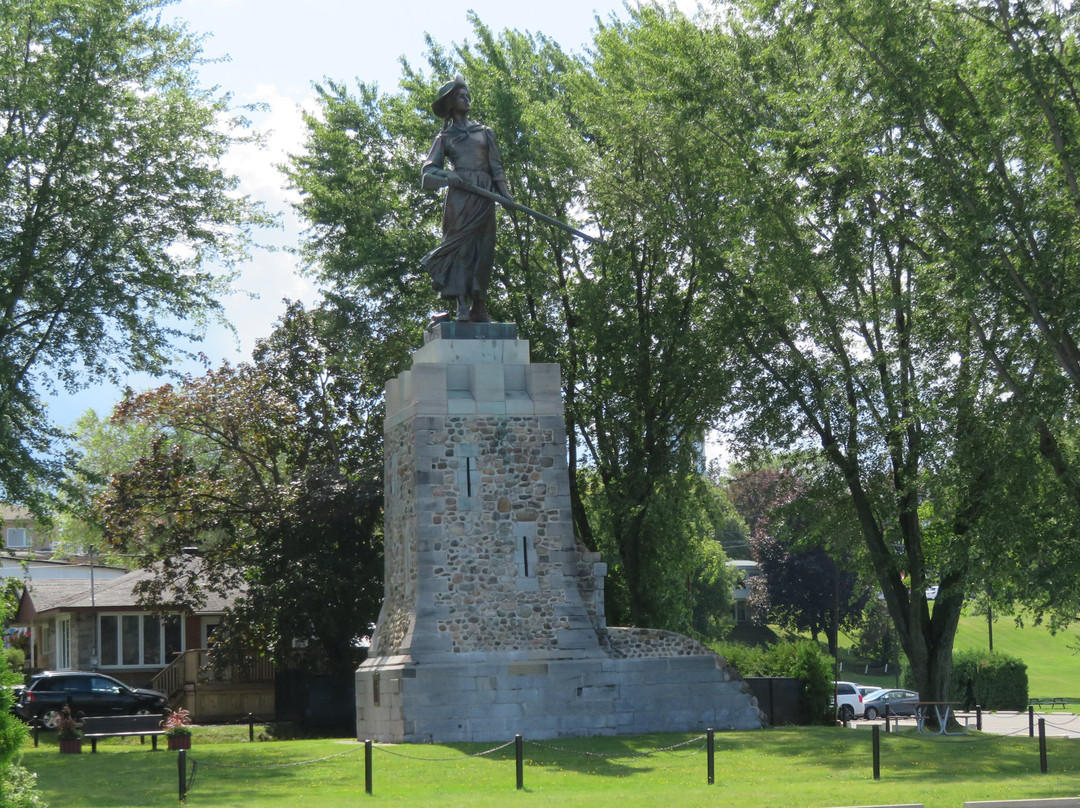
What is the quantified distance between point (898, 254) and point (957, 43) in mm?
4888

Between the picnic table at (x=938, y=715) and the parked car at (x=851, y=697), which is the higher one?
the picnic table at (x=938, y=715)

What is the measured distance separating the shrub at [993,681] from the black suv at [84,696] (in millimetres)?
23645

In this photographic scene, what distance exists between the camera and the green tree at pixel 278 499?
28859 mm

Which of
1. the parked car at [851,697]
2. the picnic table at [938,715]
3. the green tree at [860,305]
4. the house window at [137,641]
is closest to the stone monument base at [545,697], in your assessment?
the picnic table at [938,715]

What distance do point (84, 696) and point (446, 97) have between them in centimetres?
1663

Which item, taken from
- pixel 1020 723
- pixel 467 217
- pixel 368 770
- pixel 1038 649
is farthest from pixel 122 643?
pixel 1038 649

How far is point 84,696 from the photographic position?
29.4 m

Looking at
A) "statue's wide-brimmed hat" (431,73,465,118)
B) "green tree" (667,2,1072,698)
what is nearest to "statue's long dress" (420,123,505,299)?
"statue's wide-brimmed hat" (431,73,465,118)

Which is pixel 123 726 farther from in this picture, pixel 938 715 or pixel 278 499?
pixel 938 715

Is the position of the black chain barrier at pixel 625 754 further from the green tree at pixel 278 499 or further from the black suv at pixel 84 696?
the black suv at pixel 84 696

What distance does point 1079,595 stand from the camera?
19984 millimetres

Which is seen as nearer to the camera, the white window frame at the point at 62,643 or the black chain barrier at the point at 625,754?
the black chain barrier at the point at 625,754

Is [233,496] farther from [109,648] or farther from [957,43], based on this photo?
[957,43]

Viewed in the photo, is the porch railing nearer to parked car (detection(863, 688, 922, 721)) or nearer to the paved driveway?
the paved driveway
